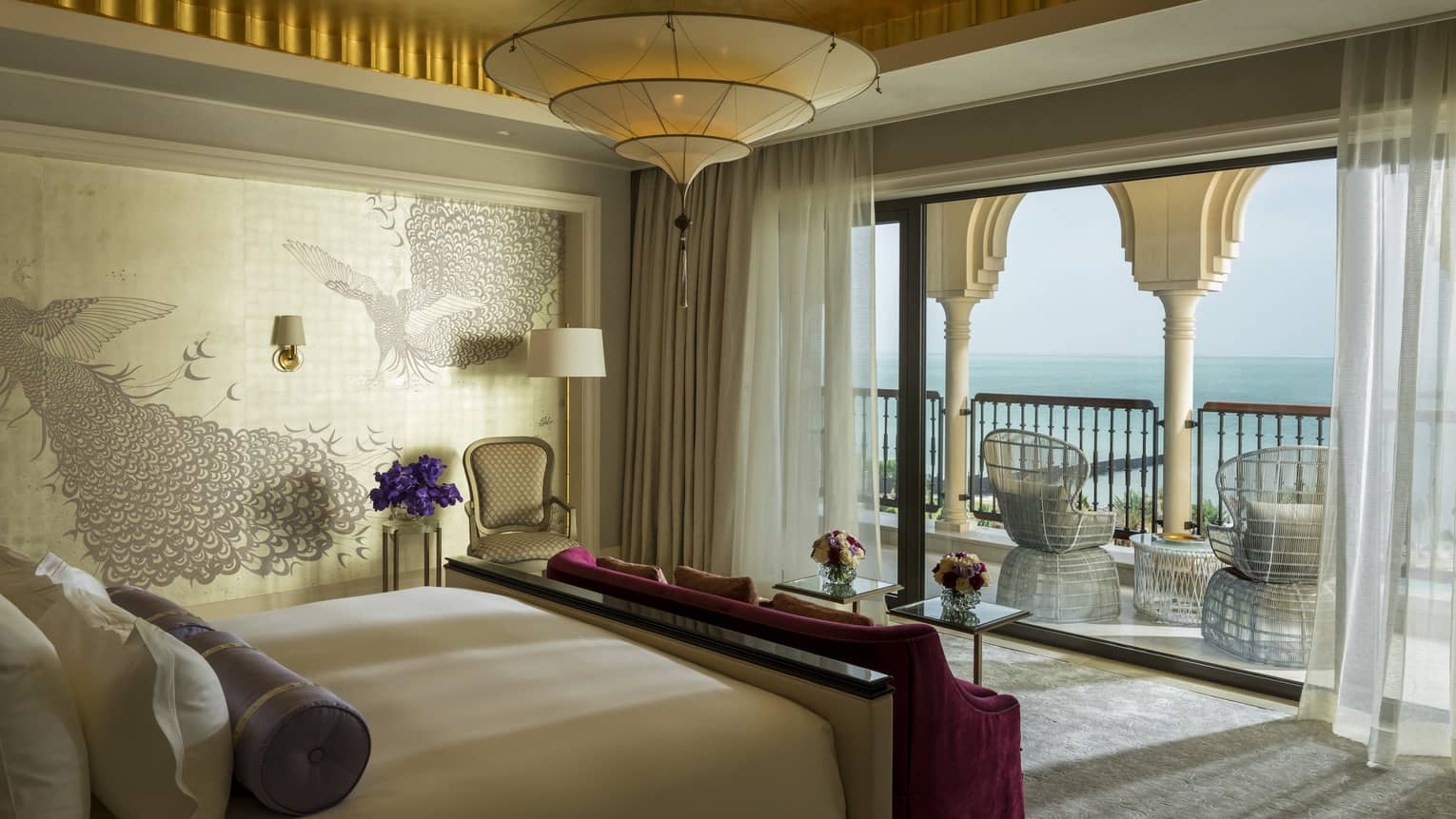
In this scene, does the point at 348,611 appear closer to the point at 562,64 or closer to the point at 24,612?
the point at 24,612

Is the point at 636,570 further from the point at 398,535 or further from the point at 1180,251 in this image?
the point at 1180,251

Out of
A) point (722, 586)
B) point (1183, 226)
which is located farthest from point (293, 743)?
point (1183, 226)

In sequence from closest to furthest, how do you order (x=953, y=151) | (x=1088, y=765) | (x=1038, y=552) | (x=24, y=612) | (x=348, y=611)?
1. (x=24, y=612)
2. (x=348, y=611)
3. (x=1088, y=765)
4. (x=953, y=151)
5. (x=1038, y=552)

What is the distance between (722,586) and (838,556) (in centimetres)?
131

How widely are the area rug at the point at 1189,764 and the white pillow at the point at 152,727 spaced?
2.38 m

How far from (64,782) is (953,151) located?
14.4ft

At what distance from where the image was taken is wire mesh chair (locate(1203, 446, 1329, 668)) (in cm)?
436

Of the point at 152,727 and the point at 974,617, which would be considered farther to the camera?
the point at 974,617

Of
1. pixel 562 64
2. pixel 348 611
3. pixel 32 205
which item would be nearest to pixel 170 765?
pixel 348 611

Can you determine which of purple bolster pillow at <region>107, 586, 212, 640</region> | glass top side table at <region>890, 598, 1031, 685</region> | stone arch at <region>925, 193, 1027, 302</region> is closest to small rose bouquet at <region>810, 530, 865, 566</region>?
glass top side table at <region>890, 598, 1031, 685</region>

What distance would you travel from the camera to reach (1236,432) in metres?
5.33

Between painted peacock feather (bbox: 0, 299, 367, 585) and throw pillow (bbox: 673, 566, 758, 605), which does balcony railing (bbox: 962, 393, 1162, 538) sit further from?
painted peacock feather (bbox: 0, 299, 367, 585)

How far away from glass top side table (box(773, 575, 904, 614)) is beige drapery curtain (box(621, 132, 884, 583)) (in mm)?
956

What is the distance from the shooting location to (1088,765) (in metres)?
3.51
